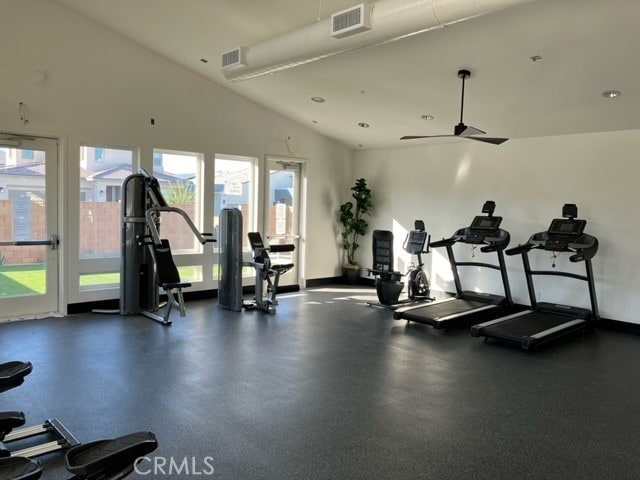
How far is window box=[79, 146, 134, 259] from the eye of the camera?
21.9ft

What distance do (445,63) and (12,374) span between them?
490 cm

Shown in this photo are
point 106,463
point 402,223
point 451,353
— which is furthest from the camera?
point 402,223

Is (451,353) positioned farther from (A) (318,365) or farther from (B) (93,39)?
(B) (93,39)

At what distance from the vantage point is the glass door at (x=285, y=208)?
8812mm

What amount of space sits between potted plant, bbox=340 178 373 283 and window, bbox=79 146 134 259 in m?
4.24

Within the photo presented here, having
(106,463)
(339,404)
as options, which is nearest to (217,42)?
(339,404)

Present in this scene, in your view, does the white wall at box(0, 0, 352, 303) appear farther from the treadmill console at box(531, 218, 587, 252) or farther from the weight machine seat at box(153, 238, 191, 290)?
the treadmill console at box(531, 218, 587, 252)

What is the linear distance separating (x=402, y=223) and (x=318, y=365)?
5.03 m

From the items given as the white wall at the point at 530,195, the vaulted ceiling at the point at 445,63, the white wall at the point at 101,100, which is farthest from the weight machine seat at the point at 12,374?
the white wall at the point at 530,195

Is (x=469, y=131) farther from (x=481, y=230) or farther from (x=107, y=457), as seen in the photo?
(x=107, y=457)

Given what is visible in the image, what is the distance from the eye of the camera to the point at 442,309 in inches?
265

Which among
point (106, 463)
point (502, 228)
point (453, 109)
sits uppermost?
point (453, 109)

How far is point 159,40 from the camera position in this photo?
21.5ft

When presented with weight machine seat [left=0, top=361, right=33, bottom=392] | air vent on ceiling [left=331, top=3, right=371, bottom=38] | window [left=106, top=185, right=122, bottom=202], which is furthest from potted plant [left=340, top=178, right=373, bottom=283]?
weight machine seat [left=0, top=361, right=33, bottom=392]
